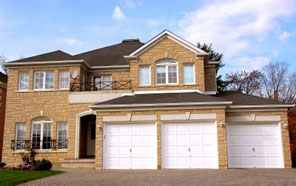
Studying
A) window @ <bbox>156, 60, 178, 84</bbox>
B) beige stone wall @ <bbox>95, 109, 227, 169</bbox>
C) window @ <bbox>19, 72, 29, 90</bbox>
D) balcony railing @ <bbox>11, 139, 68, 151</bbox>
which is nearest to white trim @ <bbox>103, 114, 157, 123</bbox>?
beige stone wall @ <bbox>95, 109, 227, 169</bbox>

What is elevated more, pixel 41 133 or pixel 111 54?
pixel 111 54

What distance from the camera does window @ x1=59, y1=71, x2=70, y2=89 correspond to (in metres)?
21.8

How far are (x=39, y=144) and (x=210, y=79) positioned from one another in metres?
12.6

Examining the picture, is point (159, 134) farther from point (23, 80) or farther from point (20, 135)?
point (23, 80)

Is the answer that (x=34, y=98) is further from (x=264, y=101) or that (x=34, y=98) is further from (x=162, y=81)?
(x=264, y=101)

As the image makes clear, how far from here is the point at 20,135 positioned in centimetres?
2158

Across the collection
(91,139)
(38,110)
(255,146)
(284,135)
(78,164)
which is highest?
(38,110)

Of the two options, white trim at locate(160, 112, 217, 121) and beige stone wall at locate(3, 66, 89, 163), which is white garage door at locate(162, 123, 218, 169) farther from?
beige stone wall at locate(3, 66, 89, 163)

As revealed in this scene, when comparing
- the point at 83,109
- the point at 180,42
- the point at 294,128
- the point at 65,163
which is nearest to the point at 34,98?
the point at 83,109

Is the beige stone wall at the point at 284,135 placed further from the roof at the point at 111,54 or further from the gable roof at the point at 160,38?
the roof at the point at 111,54

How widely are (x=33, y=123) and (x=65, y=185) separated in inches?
458

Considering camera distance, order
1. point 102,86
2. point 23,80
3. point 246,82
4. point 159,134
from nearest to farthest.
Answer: point 159,134 < point 23,80 < point 102,86 < point 246,82

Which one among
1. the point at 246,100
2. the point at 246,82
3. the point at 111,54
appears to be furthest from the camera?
the point at 246,82

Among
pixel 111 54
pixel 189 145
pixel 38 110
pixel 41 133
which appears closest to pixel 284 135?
pixel 189 145
